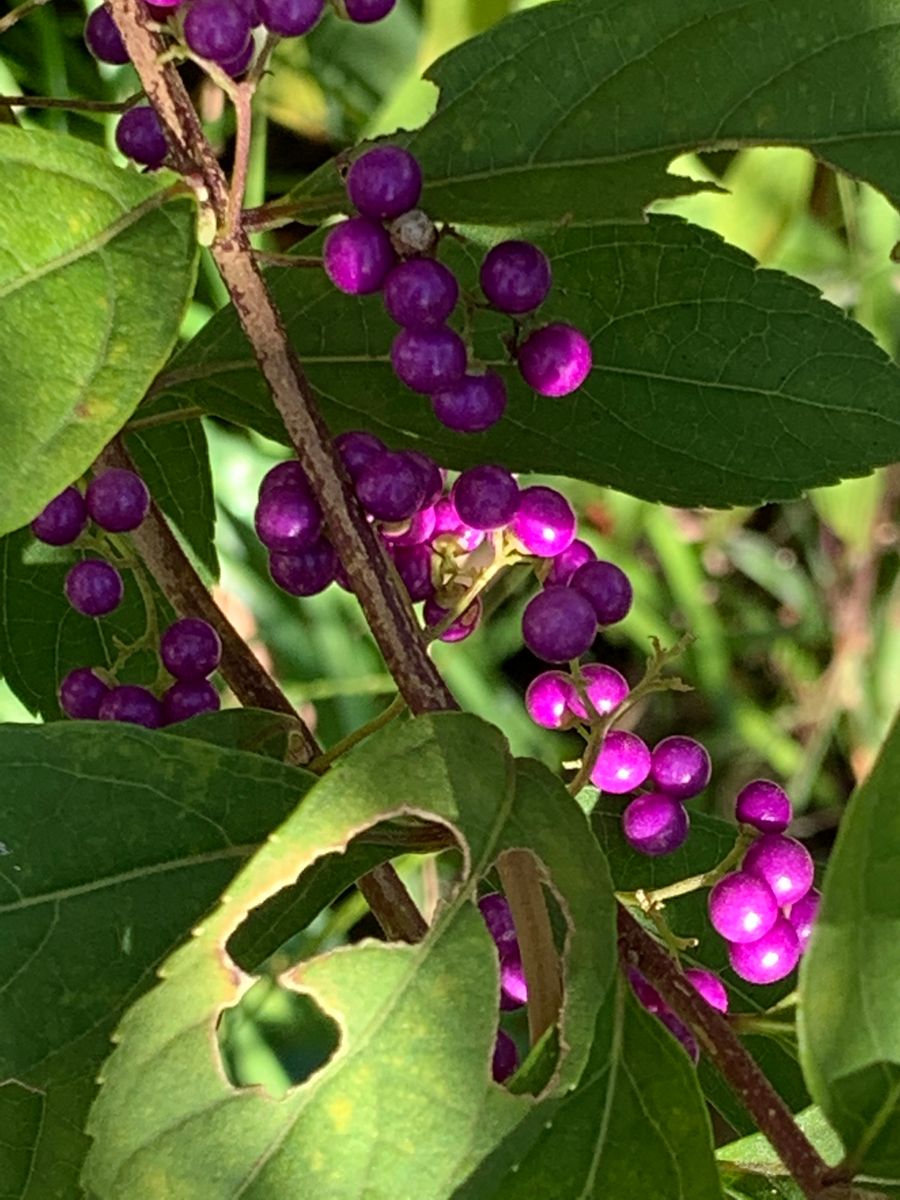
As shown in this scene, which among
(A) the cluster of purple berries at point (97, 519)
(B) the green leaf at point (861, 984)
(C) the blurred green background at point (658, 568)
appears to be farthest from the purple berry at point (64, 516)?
(C) the blurred green background at point (658, 568)

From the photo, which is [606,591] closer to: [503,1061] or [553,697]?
[553,697]

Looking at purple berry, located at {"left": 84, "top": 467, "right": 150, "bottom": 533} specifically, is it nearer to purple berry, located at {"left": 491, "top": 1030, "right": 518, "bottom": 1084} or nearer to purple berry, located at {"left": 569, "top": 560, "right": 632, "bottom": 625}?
purple berry, located at {"left": 569, "top": 560, "right": 632, "bottom": 625}

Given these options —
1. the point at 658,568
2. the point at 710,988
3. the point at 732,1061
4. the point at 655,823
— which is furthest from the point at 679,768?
the point at 658,568

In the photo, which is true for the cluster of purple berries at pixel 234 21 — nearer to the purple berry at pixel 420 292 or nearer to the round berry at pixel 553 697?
the purple berry at pixel 420 292

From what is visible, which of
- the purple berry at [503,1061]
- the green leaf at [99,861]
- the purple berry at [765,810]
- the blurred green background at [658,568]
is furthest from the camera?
the blurred green background at [658,568]

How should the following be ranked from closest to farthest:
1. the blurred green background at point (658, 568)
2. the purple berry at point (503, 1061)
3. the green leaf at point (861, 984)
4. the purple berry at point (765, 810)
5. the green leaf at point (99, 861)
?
the green leaf at point (861, 984)
the green leaf at point (99, 861)
the purple berry at point (503, 1061)
the purple berry at point (765, 810)
the blurred green background at point (658, 568)

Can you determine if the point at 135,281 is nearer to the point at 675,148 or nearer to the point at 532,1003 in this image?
the point at 675,148
